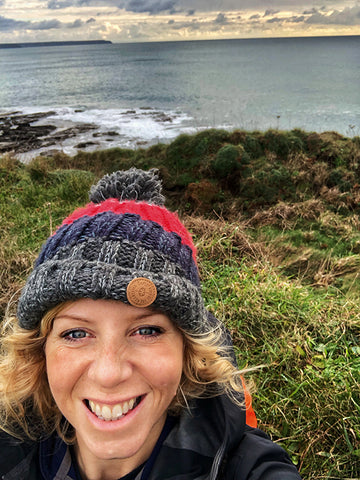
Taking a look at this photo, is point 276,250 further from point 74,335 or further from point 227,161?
point 74,335

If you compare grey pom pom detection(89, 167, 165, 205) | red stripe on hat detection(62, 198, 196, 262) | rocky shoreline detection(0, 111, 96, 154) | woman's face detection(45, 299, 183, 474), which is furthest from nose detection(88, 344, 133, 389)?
rocky shoreline detection(0, 111, 96, 154)

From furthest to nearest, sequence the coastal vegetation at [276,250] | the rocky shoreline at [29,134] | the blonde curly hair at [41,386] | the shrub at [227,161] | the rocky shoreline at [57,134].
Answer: the rocky shoreline at [29,134]
the rocky shoreline at [57,134]
the shrub at [227,161]
the coastal vegetation at [276,250]
the blonde curly hair at [41,386]

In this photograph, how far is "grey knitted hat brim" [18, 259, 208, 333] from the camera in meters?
1.22

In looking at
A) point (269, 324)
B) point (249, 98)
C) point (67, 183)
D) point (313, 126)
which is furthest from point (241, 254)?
point (249, 98)

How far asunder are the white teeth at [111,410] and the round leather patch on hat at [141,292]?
42cm

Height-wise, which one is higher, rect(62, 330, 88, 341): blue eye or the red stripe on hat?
the red stripe on hat

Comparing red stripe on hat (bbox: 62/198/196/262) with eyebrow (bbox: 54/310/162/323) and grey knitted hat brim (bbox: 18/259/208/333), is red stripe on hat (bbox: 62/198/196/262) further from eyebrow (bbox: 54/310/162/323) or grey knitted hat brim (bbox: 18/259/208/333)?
eyebrow (bbox: 54/310/162/323)

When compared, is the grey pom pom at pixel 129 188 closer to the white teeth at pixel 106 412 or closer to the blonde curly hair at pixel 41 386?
the blonde curly hair at pixel 41 386

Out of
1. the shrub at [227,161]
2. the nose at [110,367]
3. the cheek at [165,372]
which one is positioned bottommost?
the shrub at [227,161]

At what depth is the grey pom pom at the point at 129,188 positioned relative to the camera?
5.70 feet

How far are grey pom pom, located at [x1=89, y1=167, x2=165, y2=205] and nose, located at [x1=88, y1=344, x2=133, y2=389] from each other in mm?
779

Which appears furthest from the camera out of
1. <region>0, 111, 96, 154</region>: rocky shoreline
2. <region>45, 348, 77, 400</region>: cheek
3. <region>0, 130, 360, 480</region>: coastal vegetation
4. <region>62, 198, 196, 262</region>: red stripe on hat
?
<region>0, 111, 96, 154</region>: rocky shoreline

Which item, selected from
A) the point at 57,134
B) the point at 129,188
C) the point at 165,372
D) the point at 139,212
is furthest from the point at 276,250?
the point at 57,134

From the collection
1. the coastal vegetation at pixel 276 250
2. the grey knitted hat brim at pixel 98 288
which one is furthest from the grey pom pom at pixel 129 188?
the coastal vegetation at pixel 276 250
